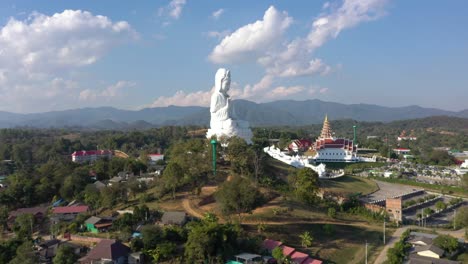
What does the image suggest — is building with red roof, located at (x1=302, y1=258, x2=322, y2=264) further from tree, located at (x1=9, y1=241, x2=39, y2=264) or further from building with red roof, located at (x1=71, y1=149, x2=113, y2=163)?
building with red roof, located at (x1=71, y1=149, x2=113, y2=163)

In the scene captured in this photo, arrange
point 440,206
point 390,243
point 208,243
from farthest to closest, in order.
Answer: point 440,206
point 390,243
point 208,243

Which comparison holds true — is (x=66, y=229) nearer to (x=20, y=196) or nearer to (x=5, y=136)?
(x=20, y=196)

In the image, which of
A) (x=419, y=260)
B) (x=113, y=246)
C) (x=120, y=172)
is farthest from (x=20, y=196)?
(x=419, y=260)

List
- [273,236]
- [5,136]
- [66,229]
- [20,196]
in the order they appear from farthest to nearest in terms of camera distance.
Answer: [5,136], [20,196], [66,229], [273,236]

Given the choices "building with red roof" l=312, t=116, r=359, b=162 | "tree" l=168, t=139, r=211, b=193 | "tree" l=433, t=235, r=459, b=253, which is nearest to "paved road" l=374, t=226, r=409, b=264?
"tree" l=433, t=235, r=459, b=253

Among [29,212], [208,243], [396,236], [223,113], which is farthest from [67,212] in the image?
[396,236]

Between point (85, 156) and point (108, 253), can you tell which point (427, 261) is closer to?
point (108, 253)

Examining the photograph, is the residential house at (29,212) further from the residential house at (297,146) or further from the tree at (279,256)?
the residential house at (297,146)
